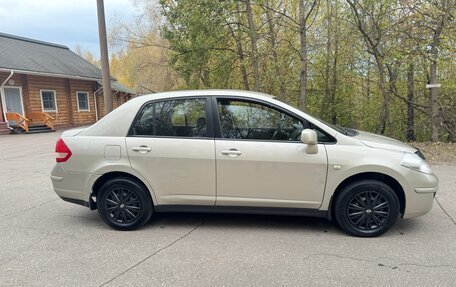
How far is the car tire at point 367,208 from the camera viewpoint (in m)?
3.65

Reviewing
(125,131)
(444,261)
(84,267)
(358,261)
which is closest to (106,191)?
(125,131)

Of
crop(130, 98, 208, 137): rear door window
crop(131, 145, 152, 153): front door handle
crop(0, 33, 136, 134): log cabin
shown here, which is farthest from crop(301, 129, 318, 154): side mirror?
crop(0, 33, 136, 134): log cabin

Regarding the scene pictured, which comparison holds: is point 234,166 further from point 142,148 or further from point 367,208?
point 367,208

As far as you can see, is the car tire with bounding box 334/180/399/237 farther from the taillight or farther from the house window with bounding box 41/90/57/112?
the house window with bounding box 41/90/57/112

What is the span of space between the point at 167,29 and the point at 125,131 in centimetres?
1082

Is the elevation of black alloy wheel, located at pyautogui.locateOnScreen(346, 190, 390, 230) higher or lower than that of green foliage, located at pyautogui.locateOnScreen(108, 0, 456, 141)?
lower

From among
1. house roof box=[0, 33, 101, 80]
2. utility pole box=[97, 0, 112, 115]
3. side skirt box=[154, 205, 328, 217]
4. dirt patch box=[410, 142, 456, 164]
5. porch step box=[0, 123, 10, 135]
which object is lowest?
dirt patch box=[410, 142, 456, 164]

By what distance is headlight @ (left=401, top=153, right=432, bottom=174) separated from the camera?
11.9ft

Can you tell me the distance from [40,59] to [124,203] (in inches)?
795

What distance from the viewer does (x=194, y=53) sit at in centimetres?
1316

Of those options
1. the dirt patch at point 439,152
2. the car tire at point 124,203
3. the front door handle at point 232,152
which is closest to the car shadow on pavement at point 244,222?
the car tire at point 124,203

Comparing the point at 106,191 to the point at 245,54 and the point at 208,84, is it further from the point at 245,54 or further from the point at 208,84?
the point at 208,84

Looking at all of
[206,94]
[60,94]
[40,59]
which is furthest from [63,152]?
[40,59]

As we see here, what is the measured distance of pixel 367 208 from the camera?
3.70 m
